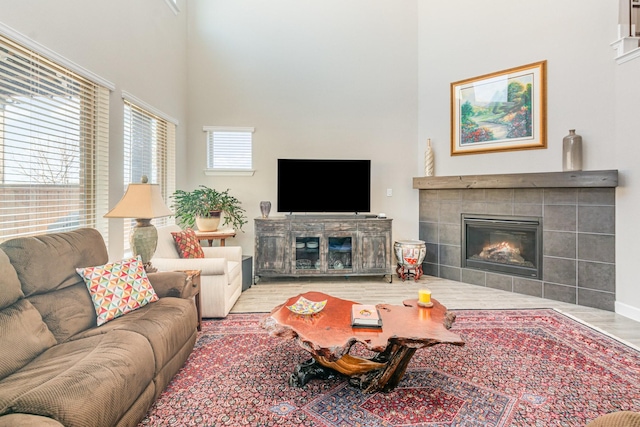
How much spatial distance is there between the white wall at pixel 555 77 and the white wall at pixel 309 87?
0.39 metres

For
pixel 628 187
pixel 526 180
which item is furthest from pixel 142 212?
pixel 628 187

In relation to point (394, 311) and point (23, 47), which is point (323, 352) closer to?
point (394, 311)

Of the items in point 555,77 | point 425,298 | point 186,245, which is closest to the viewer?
point 425,298

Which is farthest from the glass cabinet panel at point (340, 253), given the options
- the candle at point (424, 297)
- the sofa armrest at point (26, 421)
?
the sofa armrest at point (26, 421)

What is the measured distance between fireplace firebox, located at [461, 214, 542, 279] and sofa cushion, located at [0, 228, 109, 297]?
13.6 ft

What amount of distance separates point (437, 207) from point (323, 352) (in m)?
3.47

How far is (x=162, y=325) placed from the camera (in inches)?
73.6

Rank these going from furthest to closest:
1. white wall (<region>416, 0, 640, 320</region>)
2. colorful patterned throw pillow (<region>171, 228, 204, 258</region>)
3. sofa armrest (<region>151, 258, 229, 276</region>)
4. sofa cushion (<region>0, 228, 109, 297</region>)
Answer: colorful patterned throw pillow (<region>171, 228, 204, 258</region>) < white wall (<region>416, 0, 640, 320</region>) < sofa armrest (<region>151, 258, 229, 276</region>) < sofa cushion (<region>0, 228, 109, 297</region>)

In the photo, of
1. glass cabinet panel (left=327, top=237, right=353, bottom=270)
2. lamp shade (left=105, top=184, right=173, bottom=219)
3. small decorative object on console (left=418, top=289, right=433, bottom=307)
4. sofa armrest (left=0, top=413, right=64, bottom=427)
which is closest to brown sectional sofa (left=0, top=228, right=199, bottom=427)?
sofa armrest (left=0, top=413, right=64, bottom=427)

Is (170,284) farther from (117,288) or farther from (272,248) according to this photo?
(272,248)

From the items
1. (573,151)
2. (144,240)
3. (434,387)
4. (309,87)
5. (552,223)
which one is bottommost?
(434,387)

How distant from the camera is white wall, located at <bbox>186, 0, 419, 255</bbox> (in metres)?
4.61

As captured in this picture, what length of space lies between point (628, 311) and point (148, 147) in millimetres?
5312

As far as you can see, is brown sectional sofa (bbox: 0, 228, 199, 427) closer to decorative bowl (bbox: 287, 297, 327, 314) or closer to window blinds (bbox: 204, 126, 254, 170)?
decorative bowl (bbox: 287, 297, 327, 314)
